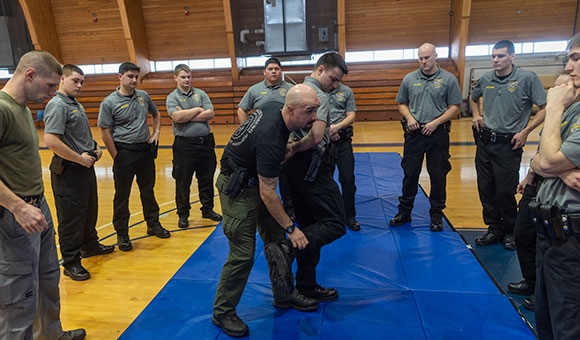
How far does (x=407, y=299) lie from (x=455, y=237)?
138 cm

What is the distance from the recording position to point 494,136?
3590mm

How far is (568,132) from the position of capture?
177cm

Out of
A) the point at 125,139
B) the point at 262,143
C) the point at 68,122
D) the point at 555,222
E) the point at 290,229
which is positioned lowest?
the point at 290,229

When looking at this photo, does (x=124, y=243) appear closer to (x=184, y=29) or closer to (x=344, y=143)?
(x=344, y=143)

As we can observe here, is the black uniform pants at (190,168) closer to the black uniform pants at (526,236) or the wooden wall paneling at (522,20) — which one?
the black uniform pants at (526,236)

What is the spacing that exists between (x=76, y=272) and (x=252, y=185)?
2114mm

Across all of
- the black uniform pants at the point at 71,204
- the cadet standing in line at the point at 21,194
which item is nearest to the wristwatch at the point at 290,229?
the cadet standing in line at the point at 21,194

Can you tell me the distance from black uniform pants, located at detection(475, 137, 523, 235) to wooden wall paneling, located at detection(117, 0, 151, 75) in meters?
12.7

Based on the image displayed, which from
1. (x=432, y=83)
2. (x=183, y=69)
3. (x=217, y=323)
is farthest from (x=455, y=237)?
(x=183, y=69)

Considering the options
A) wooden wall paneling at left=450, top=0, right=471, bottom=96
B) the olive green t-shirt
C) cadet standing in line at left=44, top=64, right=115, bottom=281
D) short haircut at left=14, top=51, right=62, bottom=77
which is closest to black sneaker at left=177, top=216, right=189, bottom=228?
cadet standing in line at left=44, top=64, right=115, bottom=281

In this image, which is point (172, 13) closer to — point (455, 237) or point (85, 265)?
point (85, 265)

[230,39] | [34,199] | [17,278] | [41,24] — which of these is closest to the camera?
[17,278]

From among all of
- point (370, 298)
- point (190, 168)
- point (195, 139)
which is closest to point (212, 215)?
point (190, 168)

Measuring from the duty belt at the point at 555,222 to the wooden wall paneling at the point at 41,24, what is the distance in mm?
15920
